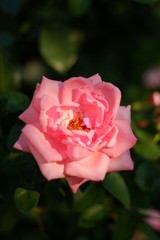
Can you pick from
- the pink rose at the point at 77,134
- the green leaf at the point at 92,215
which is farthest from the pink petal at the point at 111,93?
the green leaf at the point at 92,215

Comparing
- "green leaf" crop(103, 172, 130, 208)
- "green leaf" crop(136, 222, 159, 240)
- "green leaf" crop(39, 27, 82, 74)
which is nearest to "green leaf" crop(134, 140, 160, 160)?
"green leaf" crop(103, 172, 130, 208)

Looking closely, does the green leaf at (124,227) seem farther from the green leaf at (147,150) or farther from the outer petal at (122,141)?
the outer petal at (122,141)

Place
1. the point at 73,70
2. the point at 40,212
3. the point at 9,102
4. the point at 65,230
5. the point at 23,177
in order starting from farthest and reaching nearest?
the point at 65,230 → the point at 40,212 → the point at 73,70 → the point at 9,102 → the point at 23,177

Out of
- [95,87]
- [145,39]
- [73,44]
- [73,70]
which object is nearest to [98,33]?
[73,44]

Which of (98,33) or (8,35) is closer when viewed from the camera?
(8,35)

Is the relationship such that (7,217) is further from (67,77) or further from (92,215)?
(67,77)

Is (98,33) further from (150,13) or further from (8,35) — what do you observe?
(8,35)

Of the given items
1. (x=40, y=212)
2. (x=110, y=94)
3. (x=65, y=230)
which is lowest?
(x=65, y=230)
